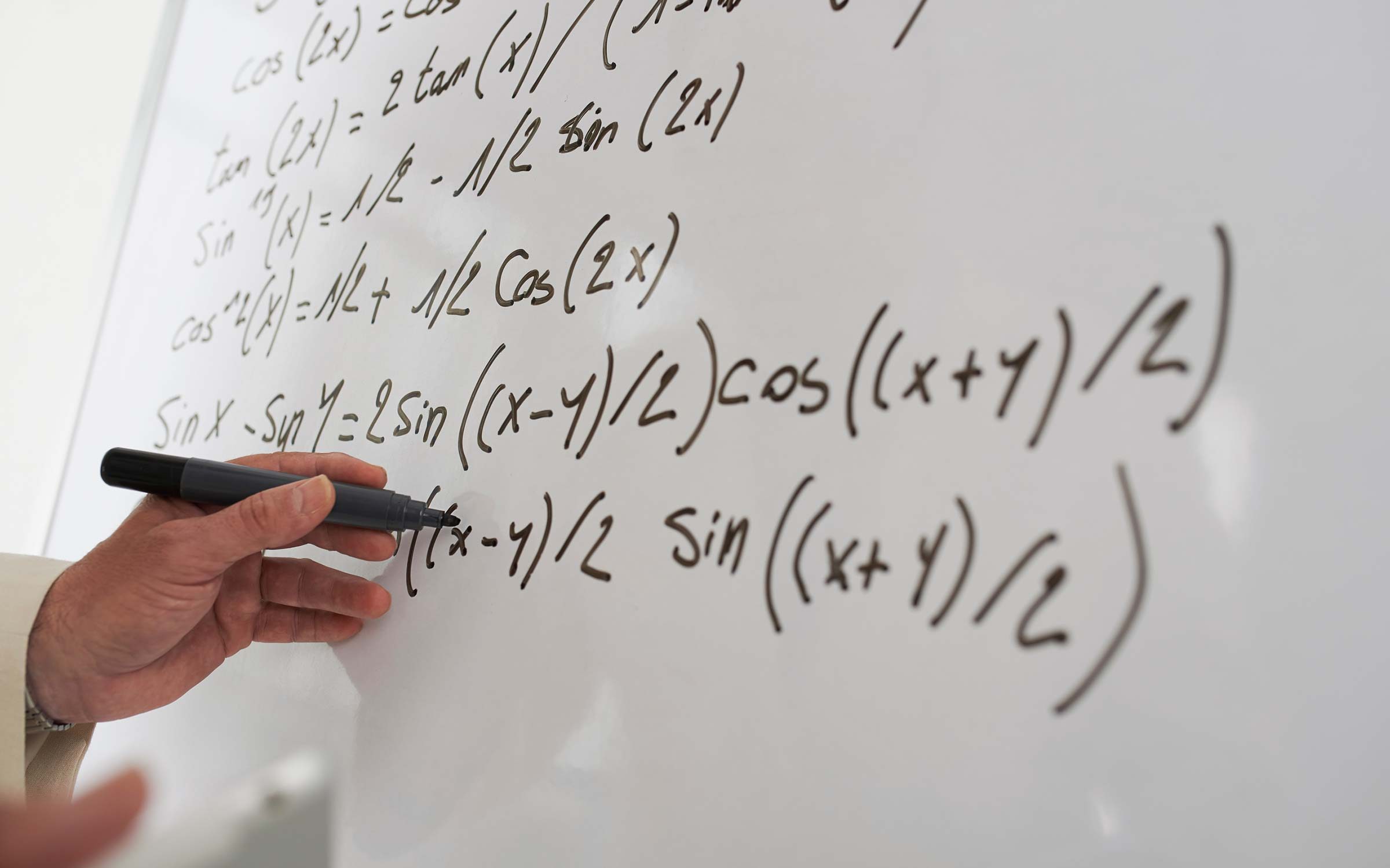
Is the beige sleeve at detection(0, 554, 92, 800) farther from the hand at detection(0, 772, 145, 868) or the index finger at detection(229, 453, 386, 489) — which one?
the hand at detection(0, 772, 145, 868)

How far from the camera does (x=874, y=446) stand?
332 mm

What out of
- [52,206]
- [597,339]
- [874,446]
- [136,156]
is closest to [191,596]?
[597,339]

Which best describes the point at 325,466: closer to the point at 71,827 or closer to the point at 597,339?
the point at 597,339

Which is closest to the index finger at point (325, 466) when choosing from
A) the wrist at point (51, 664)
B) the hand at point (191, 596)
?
the hand at point (191, 596)

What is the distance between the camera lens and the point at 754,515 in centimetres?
36

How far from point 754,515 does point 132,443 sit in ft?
2.46

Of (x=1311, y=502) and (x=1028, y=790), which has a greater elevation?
(x=1311, y=502)

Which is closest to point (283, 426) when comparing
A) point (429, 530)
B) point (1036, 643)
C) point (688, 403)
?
point (429, 530)

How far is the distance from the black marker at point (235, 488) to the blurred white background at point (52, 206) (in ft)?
1.84

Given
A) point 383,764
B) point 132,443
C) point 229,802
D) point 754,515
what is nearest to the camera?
point 229,802

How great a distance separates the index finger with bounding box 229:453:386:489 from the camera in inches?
20.0

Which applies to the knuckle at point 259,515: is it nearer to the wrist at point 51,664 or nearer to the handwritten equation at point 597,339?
the handwritten equation at point 597,339

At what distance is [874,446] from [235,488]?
1.34 ft

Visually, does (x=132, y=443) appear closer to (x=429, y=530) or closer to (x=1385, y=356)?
(x=429, y=530)
